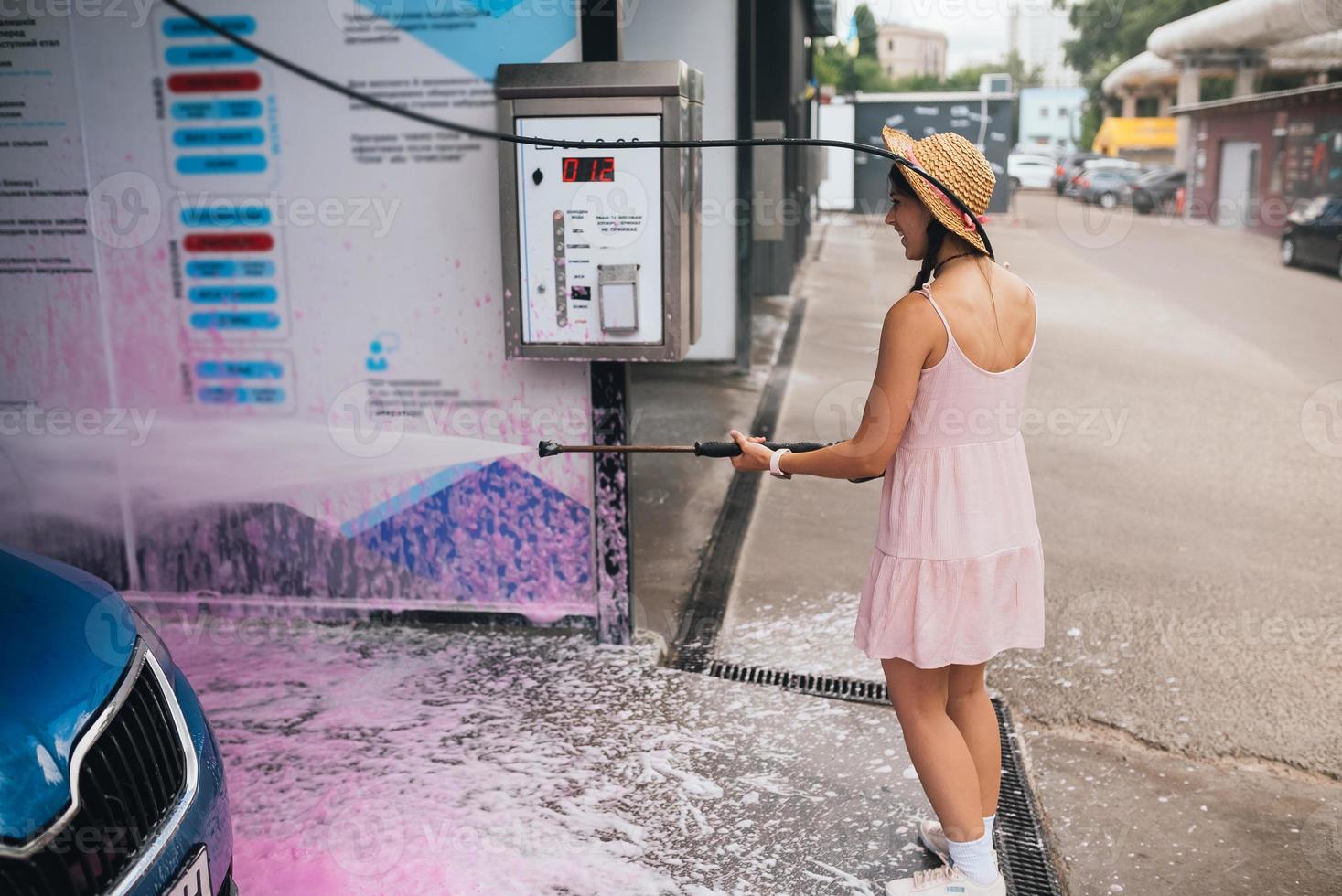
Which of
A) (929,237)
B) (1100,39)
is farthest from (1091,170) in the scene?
(1100,39)

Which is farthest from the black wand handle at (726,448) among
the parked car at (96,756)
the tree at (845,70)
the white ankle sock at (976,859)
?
the tree at (845,70)

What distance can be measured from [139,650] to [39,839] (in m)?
0.57

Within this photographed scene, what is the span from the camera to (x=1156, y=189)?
3139cm

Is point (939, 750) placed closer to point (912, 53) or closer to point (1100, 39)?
point (1100, 39)

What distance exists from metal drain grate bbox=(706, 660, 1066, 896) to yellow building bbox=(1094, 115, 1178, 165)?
49870mm

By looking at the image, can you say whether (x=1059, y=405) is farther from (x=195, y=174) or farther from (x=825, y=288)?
(x=825, y=288)

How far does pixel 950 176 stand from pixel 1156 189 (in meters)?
32.0

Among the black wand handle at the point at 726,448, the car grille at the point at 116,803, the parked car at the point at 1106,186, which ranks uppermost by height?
the parked car at the point at 1106,186

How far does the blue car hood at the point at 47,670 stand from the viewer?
1.89 metres

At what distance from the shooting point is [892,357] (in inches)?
100

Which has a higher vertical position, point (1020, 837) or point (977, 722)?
point (977, 722)

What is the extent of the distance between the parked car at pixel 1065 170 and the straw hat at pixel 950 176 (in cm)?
3642

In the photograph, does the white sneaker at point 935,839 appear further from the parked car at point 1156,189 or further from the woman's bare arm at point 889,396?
the parked car at point 1156,189

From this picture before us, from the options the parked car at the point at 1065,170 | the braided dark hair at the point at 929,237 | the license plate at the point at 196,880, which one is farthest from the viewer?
the parked car at the point at 1065,170
